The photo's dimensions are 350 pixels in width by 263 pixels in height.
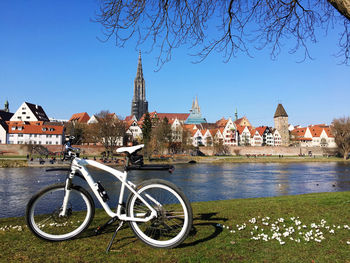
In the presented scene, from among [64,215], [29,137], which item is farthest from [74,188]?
[29,137]

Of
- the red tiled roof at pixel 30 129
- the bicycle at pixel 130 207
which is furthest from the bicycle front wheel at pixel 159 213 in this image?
the red tiled roof at pixel 30 129

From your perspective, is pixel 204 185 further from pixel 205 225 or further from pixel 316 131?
pixel 316 131

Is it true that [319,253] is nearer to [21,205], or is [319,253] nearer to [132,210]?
[132,210]

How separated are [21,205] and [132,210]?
1428cm

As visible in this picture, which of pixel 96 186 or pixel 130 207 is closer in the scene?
pixel 130 207

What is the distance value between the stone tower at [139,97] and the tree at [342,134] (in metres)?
120

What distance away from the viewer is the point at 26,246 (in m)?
4.23

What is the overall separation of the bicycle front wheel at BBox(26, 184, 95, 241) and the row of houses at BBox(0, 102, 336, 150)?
236 ft

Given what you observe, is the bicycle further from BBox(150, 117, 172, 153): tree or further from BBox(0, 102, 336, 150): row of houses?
BBox(0, 102, 336, 150): row of houses

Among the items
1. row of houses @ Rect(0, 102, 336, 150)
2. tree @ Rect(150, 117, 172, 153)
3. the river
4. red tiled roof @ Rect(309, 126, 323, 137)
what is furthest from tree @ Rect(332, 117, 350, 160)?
the river

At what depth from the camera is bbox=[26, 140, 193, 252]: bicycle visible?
4.07 m

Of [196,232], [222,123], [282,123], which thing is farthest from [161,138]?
[196,232]

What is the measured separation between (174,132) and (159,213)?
8847 cm

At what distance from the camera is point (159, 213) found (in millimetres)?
4219
